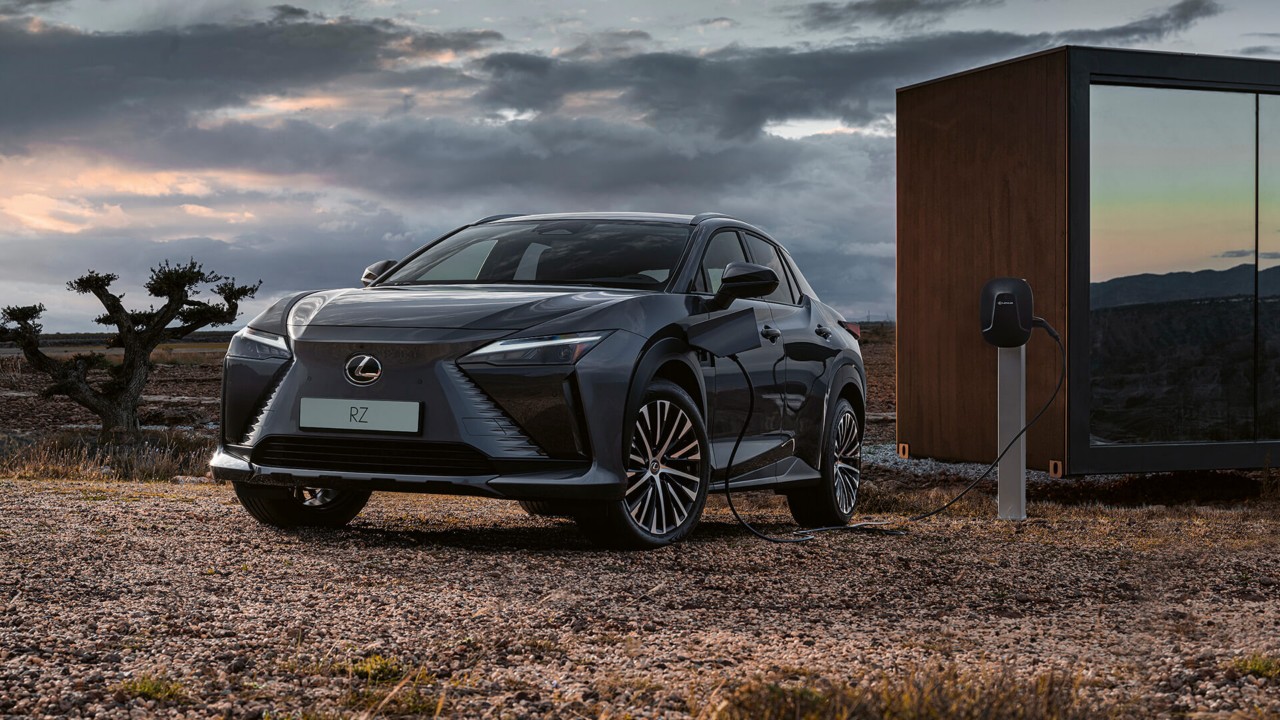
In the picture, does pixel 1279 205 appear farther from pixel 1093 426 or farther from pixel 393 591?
pixel 393 591

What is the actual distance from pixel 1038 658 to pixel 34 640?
302 cm

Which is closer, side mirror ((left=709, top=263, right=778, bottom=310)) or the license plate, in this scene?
the license plate

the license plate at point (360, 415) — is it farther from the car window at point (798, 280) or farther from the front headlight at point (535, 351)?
the car window at point (798, 280)

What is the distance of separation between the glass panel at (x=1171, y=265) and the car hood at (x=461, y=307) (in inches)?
285

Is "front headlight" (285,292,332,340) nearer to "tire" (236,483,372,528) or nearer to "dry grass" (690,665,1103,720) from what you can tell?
"tire" (236,483,372,528)

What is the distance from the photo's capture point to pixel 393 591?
476 centimetres

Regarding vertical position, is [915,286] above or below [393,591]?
above

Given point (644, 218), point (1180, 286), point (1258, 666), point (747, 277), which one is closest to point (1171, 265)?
point (1180, 286)

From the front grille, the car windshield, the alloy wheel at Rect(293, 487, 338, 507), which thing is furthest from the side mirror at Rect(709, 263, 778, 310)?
the alloy wheel at Rect(293, 487, 338, 507)

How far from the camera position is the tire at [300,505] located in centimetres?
651

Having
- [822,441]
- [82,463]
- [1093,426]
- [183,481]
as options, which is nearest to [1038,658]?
[822,441]

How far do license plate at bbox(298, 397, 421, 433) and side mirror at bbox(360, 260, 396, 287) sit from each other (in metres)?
1.50

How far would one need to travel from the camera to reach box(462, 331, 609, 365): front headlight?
5.62 metres

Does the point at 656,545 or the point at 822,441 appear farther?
the point at 822,441
